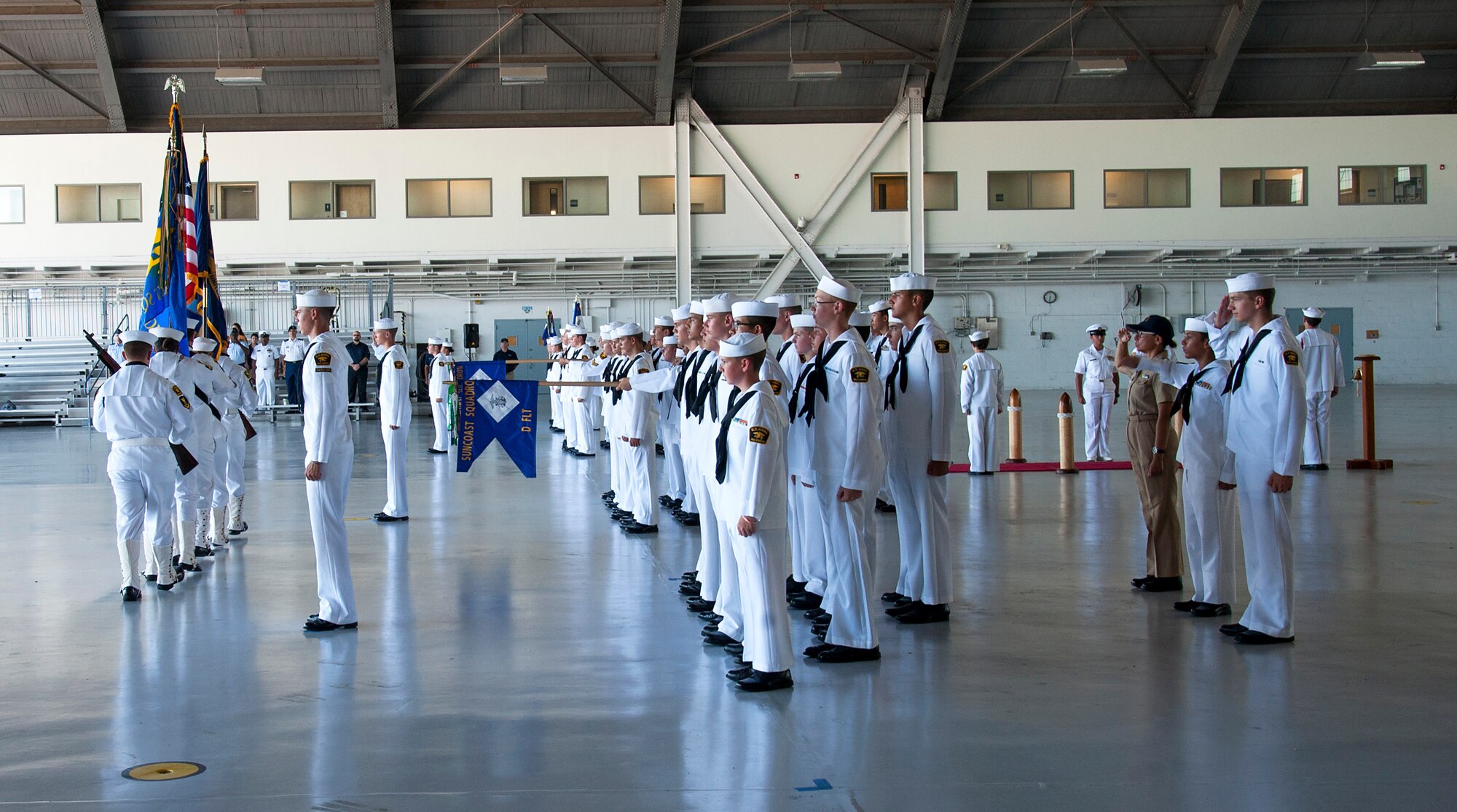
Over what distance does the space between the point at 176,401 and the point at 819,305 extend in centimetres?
496

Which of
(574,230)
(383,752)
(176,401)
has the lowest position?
(383,752)

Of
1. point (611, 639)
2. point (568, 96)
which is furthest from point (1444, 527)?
point (568, 96)

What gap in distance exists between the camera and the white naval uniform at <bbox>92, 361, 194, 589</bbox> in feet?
27.0

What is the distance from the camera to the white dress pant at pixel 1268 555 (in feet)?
21.7

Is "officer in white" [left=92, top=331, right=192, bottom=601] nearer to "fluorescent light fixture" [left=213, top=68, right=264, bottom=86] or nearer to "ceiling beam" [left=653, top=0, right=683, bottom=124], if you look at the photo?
"fluorescent light fixture" [left=213, top=68, right=264, bottom=86]

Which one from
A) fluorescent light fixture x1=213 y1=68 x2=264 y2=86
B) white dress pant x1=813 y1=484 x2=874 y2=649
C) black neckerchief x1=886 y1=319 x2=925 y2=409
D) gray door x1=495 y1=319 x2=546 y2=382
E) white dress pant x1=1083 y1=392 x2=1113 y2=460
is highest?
fluorescent light fixture x1=213 y1=68 x2=264 y2=86

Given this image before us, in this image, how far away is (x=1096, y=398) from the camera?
17078 mm

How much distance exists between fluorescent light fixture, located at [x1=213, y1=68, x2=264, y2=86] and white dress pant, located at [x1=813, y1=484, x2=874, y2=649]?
24.7 m

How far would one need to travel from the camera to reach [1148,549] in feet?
27.0

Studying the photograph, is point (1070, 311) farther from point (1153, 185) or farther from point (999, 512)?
point (999, 512)

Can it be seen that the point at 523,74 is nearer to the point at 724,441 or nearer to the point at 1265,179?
the point at 1265,179

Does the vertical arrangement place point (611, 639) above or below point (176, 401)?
below

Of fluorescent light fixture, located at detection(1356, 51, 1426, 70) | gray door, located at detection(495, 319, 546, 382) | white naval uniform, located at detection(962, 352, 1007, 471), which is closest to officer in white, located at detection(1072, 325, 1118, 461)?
white naval uniform, located at detection(962, 352, 1007, 471)

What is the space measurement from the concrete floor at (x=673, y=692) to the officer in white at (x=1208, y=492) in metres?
0.27
